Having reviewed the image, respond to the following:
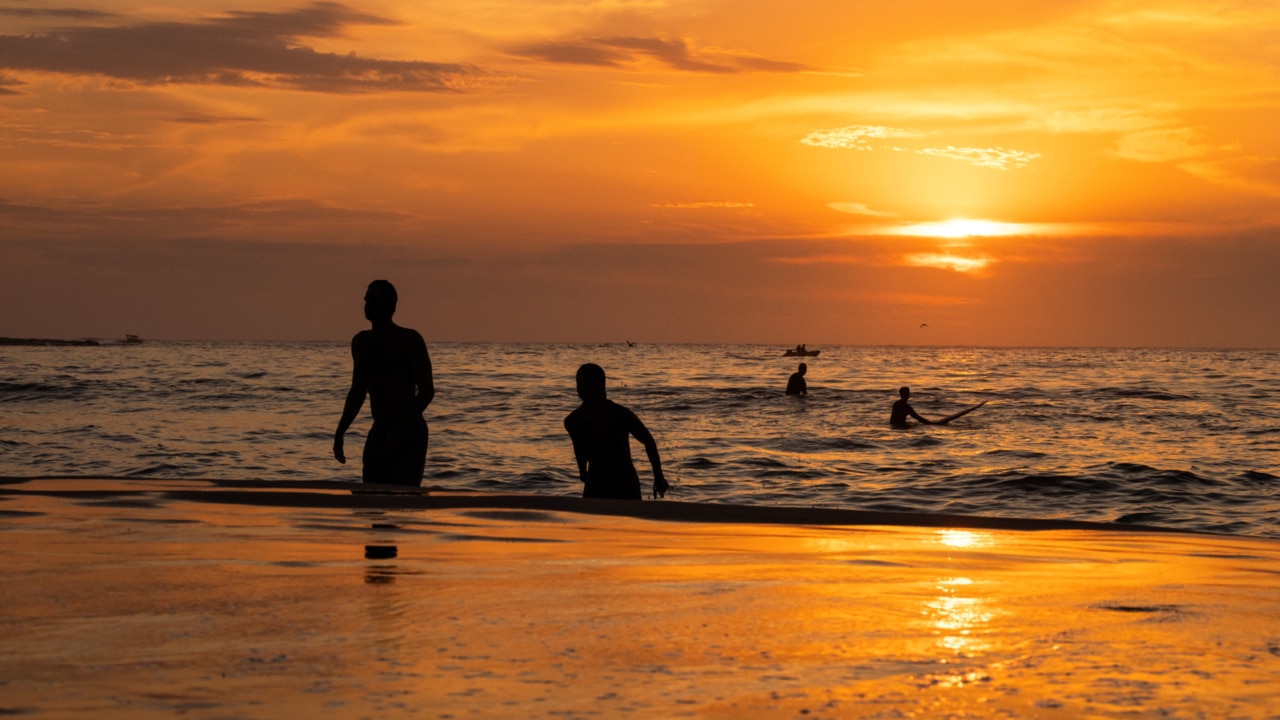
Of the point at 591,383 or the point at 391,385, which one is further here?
the point at 591,383

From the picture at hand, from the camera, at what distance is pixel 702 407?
37.0 m

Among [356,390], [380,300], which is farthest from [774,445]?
[380,300]

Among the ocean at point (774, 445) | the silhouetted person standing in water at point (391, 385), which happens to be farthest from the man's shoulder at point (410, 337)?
the ocean at point (774, 445)

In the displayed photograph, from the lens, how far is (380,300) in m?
7.89

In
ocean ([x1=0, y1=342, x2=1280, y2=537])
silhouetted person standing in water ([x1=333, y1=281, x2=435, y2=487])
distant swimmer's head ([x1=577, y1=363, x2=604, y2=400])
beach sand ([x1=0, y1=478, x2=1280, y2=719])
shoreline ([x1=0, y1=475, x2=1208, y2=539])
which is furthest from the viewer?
ocean ([x1=0, y1=342, x2=1280, y2=537])

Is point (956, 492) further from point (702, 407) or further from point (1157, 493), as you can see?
point (702, 407)

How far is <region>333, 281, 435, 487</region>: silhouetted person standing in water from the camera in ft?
26.2

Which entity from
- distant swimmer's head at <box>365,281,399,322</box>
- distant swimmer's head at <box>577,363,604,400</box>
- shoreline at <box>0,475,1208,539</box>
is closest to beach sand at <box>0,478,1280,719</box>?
shoreline at <box>0,475,1208,539</box>

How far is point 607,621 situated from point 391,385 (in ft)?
15.3

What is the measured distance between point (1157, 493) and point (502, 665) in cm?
1488

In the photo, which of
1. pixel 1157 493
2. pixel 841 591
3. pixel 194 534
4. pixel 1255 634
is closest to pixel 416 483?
→ pixel 194 534

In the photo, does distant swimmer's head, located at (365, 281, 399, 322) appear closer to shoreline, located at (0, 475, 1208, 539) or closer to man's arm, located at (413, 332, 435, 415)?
man's arm, located at (413, 332, 435, 415)

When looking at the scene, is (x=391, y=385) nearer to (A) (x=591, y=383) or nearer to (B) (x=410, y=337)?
(B) (x=410, y=337)

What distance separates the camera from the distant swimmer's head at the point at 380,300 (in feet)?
25.8
